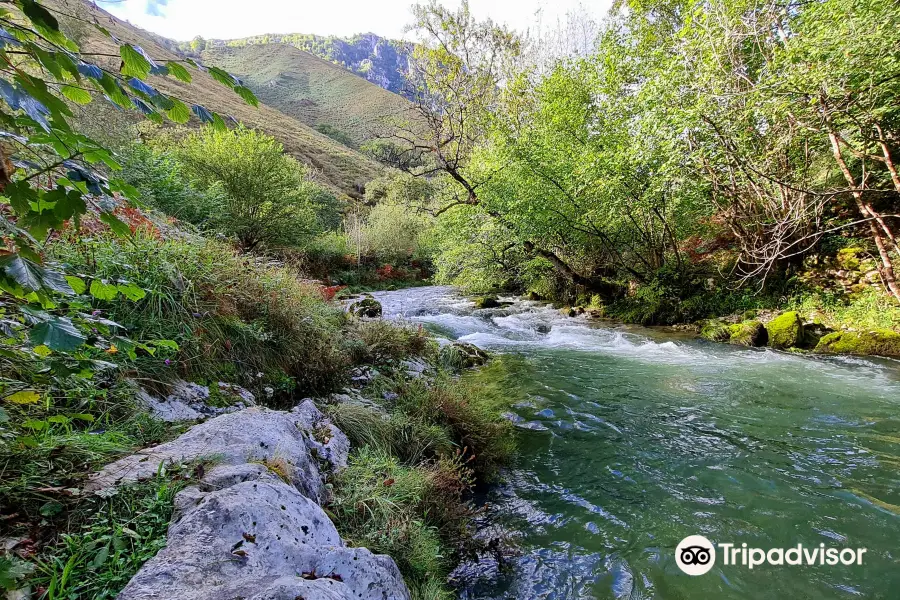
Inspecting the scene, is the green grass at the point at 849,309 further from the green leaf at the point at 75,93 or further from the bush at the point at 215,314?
the green leaf at the point at 75,93

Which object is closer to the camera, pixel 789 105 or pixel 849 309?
pixel 789 105

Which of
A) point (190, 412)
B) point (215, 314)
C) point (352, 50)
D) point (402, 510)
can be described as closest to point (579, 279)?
point (215, 314)

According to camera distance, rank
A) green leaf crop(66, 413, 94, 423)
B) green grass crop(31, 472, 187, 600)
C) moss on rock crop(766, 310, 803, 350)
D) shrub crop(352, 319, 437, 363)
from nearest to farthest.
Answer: green grass crop(31, 472, 187, 600) < green leaf crop(66, 413, 94, 423) < shrub crop(352, 319, 437, 363) < moss on rock crop(766, 310, 803, 350)

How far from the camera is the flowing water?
2.97 meters

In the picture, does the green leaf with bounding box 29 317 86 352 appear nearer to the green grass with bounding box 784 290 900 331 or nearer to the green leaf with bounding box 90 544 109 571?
the green leaf with bounding box 90 544 109 571

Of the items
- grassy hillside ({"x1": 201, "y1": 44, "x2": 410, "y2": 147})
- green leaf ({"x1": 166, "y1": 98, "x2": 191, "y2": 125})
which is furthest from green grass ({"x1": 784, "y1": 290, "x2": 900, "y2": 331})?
grassy hillside ({"x1": 201, "y1": 44, "x2": 410, "y2": 147})

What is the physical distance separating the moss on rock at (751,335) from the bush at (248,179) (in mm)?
18538

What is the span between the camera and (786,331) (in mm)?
9117

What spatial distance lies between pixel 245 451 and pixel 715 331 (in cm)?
1135

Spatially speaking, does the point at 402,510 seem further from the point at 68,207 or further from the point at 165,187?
the point at 165,187

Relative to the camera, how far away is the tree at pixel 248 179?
1850 centimetres

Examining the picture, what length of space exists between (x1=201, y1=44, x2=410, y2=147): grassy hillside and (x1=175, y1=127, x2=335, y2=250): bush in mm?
65800

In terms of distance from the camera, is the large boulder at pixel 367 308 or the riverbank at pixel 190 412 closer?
the riverbank at pixel 190 412

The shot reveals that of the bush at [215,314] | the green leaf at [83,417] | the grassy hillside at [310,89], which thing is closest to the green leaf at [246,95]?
the green leaf at [83,417]
